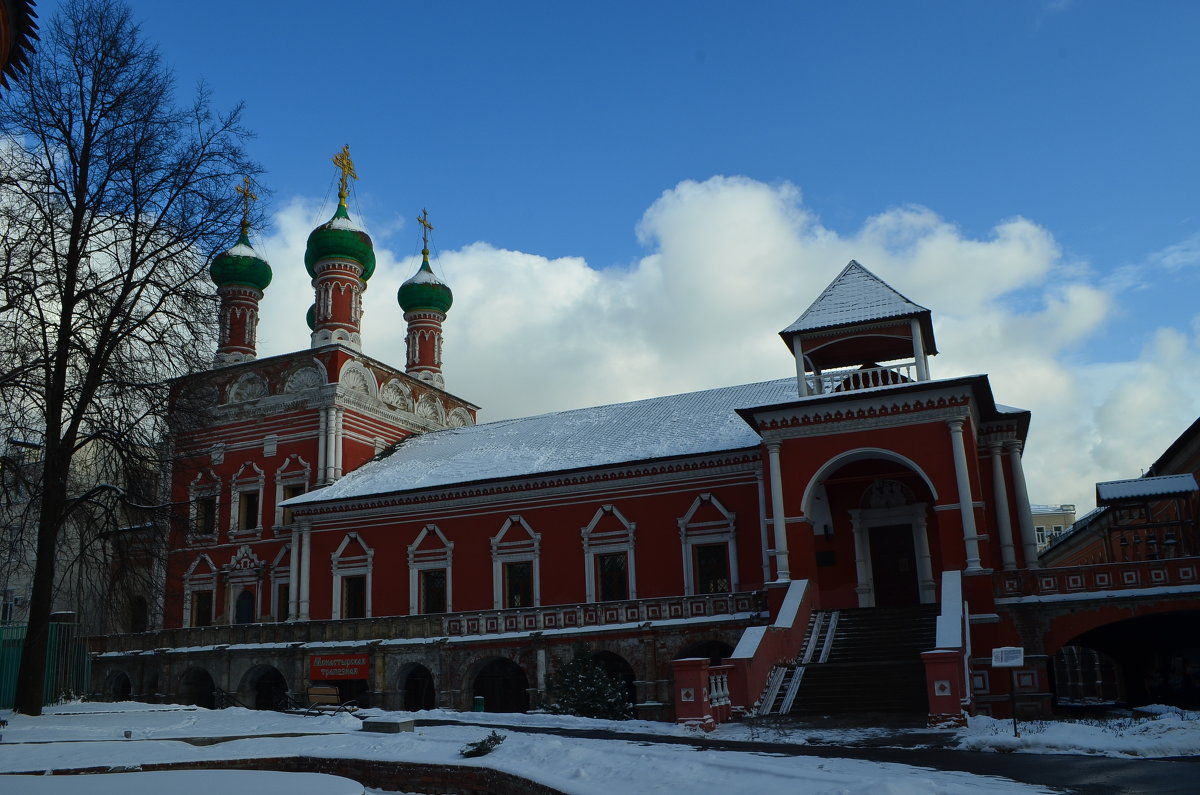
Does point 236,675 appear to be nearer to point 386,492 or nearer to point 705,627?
point 386,492

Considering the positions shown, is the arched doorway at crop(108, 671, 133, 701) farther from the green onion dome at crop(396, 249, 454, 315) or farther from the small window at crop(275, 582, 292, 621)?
the green onion dome at crop(396, 249, 454, 315)

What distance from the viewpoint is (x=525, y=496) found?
28.1 m

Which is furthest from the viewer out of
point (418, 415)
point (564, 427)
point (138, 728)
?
point (418, 415)

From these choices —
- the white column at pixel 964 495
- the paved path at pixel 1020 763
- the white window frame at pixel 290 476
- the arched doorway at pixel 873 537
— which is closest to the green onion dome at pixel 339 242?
the white window frame at pixel 290 476

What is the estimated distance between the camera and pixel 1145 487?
Result: 2323 cm

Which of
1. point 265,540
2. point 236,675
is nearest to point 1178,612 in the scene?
point 236,675

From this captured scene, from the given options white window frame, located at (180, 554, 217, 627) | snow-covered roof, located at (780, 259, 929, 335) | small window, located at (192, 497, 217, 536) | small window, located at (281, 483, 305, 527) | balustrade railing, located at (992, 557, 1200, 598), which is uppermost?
snow-covered roof, located at (780, 259, 929, 335)

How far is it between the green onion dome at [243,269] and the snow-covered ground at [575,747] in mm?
23071

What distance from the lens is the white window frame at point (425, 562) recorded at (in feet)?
94.5

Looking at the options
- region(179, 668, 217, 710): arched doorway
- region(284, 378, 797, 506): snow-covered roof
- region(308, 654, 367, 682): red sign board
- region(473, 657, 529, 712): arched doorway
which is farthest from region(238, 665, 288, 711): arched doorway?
region(473, 657, 529, 712): arched doorway

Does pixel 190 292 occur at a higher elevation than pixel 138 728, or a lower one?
higher

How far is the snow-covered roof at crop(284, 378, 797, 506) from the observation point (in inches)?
1073

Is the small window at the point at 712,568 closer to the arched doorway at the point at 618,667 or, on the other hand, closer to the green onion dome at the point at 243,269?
the arched doorway at the point at 618,667

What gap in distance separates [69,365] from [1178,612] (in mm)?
19941
